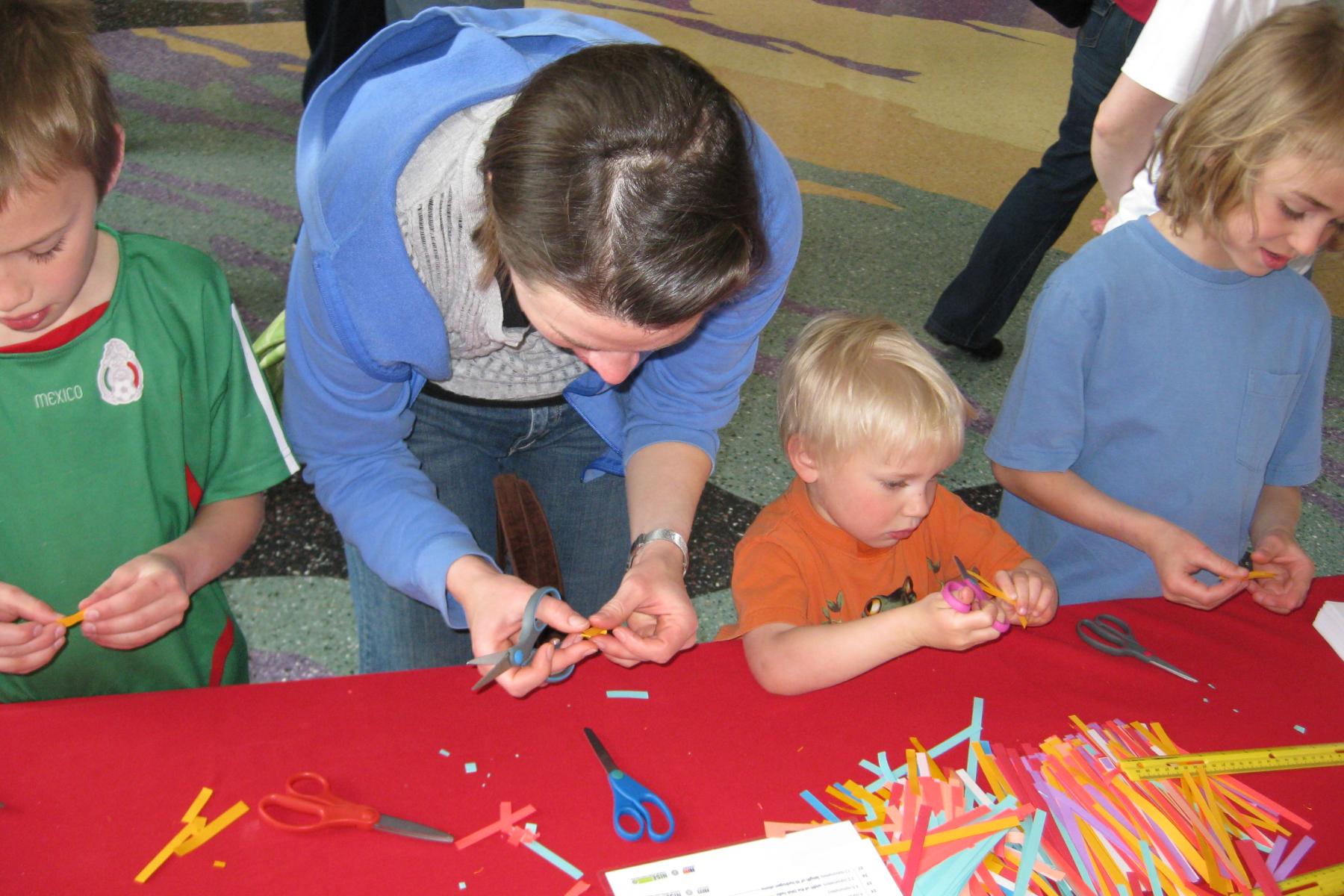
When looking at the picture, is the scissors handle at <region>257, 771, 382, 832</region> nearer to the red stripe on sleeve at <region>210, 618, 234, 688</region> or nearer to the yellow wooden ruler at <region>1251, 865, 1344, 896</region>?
the red stripe on sleeve at <region>210, 618, 234, 688</region>

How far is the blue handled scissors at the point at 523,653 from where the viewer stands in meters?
0.98

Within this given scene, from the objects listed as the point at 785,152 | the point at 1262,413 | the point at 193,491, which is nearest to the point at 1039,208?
the point at 1262,413

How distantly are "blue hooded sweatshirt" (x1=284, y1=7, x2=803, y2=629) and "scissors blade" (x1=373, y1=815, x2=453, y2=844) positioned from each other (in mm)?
330

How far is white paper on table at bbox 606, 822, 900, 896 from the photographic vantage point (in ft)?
2.82

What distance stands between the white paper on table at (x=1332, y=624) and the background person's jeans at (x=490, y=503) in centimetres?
91

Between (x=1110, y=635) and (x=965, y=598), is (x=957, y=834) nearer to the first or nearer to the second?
(x=965, y=598)

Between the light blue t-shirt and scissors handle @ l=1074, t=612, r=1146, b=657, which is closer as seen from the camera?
scissors handle @ l=1074, t=612, r=1146, b=657

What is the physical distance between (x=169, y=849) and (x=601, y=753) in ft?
1.20

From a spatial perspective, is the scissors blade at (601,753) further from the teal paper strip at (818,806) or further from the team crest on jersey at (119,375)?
the team crest on jersey at (119,375)

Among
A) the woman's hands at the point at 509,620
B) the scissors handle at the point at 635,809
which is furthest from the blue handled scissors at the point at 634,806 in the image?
the woman's hands at the point at 509,620

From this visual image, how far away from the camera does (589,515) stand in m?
1.55

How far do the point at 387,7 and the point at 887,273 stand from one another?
190 cm

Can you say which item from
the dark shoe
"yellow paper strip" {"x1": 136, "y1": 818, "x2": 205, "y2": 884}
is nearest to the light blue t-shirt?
"yellow paper strip" {"x1": 136, "y1": 818, "x2": 205, "y2": 884}

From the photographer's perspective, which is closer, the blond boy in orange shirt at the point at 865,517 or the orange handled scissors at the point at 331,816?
the orange handled scissors at the point at 331,816
